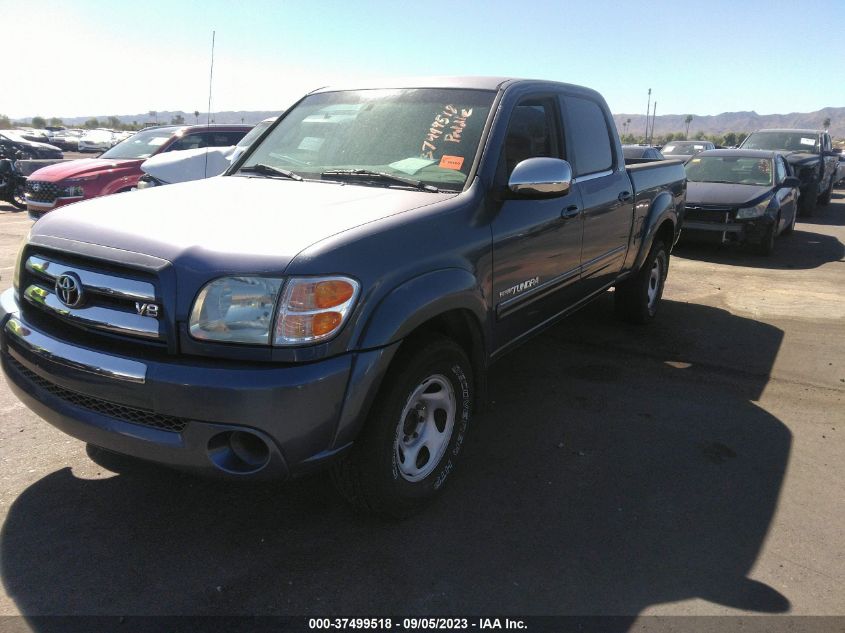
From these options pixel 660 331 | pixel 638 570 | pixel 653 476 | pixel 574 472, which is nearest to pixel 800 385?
pixel 660 331

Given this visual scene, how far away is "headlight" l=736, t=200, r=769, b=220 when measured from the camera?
31.6 feet

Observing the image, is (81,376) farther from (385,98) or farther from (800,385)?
(800,385)

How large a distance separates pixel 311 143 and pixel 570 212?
5.12ft

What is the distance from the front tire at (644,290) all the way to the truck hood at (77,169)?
7.17 m

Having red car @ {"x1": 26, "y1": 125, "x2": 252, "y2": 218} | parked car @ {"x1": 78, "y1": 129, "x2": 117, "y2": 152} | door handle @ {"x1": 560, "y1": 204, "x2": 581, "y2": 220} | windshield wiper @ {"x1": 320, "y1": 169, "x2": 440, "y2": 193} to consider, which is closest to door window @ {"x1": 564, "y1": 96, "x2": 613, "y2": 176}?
door handle @ {"x1": 560, "y1": 204, "x2": 581, "y2": 220}

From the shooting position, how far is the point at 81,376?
8.08ft

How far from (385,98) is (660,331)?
11.4 feet

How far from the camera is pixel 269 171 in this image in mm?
3768

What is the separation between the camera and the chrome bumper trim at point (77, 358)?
7.74ft

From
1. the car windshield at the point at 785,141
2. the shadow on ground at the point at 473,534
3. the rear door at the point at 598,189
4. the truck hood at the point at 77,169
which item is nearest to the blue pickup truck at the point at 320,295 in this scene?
the shadow on ground at the point at 473,534

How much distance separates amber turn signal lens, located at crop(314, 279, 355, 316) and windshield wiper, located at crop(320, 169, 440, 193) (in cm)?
98

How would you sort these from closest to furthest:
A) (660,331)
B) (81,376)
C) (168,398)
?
(168,398) < (81,376) < (660,331)

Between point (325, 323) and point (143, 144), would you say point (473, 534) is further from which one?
point (143, 144)

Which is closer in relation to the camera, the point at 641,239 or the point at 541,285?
the point at 541,285
